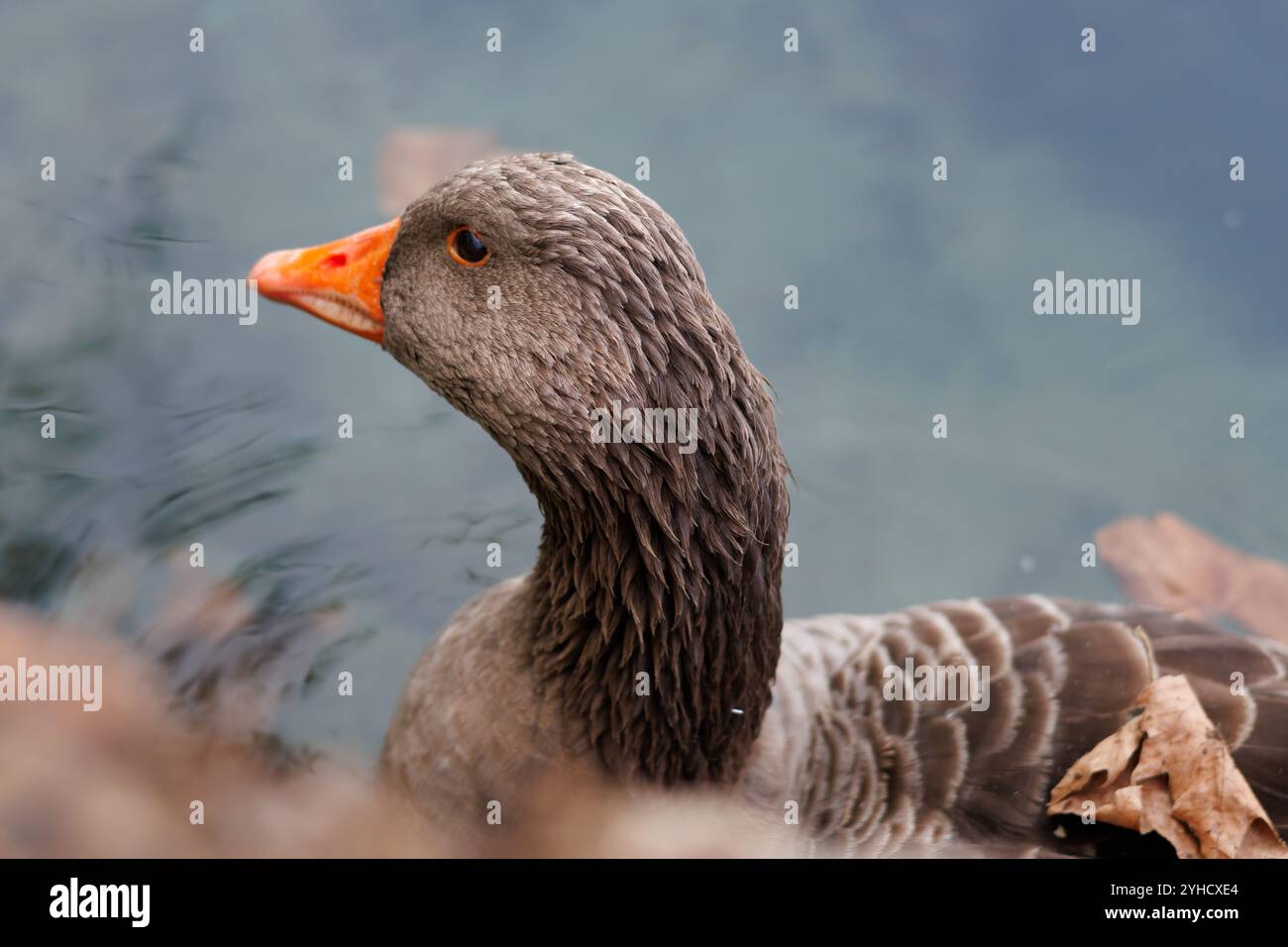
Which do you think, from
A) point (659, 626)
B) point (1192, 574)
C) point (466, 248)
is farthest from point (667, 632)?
point (1192, 574)

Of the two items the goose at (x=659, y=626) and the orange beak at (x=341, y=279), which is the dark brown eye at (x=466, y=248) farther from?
the orange beak at (x=341, y=279)

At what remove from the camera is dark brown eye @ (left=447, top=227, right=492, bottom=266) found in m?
2.36

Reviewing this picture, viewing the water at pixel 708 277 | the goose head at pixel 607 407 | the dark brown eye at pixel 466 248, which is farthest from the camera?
the water at pixel 708 277

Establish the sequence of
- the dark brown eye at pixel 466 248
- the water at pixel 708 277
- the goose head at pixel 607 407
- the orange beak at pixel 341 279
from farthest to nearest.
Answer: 1. the water at pixel 708 277
2. the orange beak at pixel 341 279
3. the dark brown eye at pixel 466 248
4. the goose head at pixel 607 407

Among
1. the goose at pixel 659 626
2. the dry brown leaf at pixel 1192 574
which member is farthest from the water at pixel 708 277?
the goose at pixel 659 626

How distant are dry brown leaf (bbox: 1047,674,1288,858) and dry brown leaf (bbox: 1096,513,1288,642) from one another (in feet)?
5.28

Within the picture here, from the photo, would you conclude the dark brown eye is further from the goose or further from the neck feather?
the neck feather

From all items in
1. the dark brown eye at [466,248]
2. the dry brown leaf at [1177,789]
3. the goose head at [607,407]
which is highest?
the dark brown eye at [466,248]

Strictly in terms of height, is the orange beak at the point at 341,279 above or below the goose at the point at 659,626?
above

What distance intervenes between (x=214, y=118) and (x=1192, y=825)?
15.1 feet

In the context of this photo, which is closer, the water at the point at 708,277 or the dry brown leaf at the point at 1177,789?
the dry brown leaf at the point at 1177,789

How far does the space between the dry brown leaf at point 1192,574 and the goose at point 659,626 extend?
4.48ft

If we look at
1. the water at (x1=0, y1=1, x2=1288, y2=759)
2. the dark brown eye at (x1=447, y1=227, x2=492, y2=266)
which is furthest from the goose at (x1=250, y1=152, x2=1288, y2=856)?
the water at (x1=0, y1=1, x2=1288, y2=759)

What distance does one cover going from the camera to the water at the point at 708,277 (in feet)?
13.8
